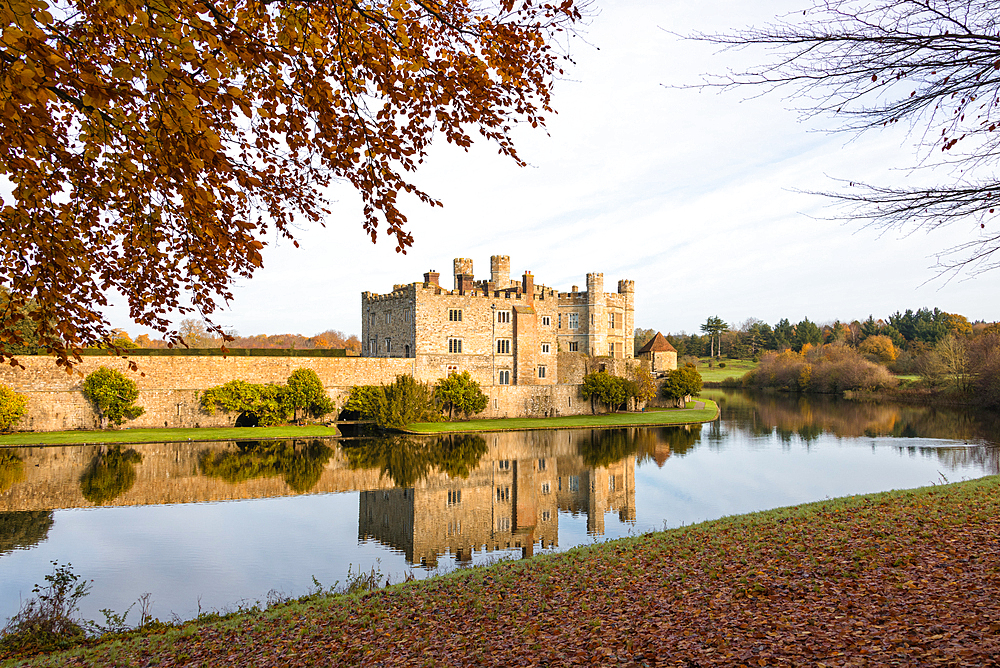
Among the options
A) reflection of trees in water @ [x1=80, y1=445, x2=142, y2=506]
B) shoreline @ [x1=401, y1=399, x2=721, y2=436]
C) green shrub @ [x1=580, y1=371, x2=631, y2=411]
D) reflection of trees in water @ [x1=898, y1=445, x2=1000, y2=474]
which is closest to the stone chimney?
green shrub @ [x1=580, y1=371, x2=631, y2=411]

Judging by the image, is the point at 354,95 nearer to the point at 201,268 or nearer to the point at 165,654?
the point at 201,268

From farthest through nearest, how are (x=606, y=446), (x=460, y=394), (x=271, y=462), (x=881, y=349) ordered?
(x=881, y=349) → (x=460, y=394) → (x=606, y=446) → (x=271, y=462)

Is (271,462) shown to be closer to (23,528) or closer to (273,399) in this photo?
(273,399)

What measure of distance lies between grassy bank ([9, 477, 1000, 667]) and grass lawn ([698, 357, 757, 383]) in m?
69.0

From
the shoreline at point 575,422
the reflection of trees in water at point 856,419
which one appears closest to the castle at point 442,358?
the shoreline at point 575,422

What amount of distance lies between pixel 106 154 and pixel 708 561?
7458mm

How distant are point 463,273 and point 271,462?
60.5 feet

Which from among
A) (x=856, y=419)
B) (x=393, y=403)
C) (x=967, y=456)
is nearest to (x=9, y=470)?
(x=393, y=403)

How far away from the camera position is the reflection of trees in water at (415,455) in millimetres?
19141

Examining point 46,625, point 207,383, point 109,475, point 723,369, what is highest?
point 207,383

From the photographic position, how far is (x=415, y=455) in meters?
22.2

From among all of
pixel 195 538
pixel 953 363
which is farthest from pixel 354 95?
pixel 953 363

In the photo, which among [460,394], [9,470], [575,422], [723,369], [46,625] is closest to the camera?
[46,625]

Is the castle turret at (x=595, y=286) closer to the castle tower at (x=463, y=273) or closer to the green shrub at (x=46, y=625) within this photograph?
the castle tower at (x=463, y=273)
